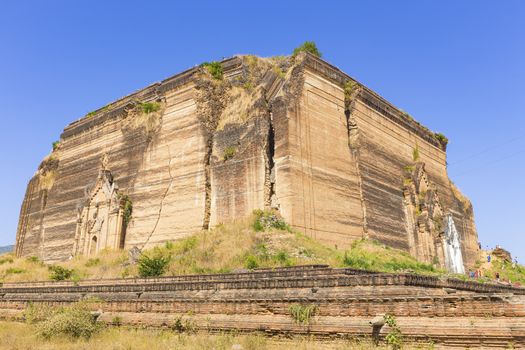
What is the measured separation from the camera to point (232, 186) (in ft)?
74.8

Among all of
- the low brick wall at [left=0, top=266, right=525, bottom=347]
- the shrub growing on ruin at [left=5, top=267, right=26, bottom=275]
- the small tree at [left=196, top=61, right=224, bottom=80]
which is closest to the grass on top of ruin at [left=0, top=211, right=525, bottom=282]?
the low brick wall at [left=0, top=266, right=525, bottom=347]

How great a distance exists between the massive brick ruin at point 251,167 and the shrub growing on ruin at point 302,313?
12115mm

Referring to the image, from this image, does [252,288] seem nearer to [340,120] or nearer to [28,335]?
[28,335]

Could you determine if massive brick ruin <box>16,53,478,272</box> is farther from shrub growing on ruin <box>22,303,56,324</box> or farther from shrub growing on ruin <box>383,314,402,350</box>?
shrub growing on ruin <box>383,314,402,350</box>

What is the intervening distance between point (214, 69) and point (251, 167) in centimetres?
803

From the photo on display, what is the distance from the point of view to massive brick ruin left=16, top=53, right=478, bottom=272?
22.0m

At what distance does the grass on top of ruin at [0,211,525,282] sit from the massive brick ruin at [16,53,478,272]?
3.23 feet

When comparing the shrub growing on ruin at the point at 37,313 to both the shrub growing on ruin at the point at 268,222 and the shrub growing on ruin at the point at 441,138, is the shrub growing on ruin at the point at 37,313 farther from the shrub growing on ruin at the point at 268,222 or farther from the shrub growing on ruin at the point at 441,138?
the shrub growing on ruin at the point at 441,138

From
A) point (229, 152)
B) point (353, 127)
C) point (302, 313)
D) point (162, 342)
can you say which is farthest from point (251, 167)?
point (302, 313)

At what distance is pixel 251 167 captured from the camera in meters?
22.1

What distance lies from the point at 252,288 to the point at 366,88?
20650mm

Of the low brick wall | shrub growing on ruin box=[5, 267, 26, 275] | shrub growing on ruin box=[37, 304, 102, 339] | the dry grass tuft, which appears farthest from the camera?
shrub growing on ruin box=[5, 267, 26, 275]

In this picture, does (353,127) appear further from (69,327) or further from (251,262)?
(69,327)

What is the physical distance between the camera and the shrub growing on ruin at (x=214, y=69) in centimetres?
2714
